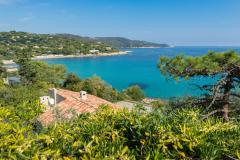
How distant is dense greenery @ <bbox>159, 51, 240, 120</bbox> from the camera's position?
18.5 ft

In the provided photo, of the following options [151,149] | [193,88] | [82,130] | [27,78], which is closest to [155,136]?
[151,149]

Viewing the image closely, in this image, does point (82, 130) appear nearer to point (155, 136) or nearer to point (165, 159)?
point (155, 136)

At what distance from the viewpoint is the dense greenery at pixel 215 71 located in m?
5.64

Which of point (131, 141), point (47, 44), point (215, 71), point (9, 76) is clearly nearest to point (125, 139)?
A: point (131, 141)

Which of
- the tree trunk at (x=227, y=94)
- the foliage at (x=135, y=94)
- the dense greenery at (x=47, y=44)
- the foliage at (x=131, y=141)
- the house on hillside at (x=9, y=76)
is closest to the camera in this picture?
the foliage at (x=131, y=141)

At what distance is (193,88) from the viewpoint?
626cm

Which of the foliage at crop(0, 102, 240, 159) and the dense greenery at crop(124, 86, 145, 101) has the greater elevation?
the foliage at crop(0, 102, 240, 159)

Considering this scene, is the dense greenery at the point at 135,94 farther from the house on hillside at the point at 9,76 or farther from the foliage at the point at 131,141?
the foliage at the point at 131,141

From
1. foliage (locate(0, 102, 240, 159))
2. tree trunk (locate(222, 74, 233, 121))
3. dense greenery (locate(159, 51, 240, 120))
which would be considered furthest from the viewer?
dense greenery (locate(159, 51, 240, 120))

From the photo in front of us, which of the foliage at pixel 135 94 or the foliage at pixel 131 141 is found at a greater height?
the foliage at pixel 131 141

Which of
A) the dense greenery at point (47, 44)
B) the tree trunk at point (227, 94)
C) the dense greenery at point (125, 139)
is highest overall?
the dense greenery at point (125, 139)

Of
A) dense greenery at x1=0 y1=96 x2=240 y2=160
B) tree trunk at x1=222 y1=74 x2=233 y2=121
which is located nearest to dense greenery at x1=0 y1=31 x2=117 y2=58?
tree trunk at x1=222 y1=74 x2=233 y2=121

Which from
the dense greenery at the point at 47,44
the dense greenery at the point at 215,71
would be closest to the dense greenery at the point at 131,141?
the dense greenery at the point at 215,71

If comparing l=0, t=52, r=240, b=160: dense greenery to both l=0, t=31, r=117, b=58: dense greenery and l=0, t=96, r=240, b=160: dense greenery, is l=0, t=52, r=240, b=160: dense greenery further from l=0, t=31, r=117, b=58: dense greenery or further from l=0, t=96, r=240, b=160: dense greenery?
l=0, t=31, r=117, b=58: dense greenery
